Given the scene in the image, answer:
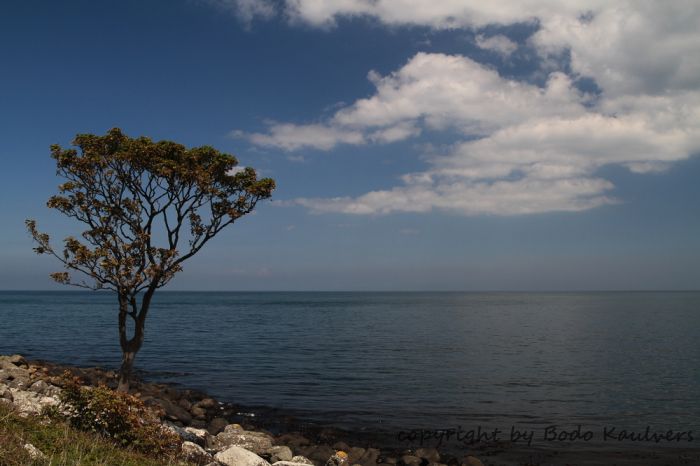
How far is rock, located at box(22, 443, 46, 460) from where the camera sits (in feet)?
32.8

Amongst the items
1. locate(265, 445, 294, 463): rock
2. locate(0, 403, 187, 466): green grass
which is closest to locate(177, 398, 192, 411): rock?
locate(265, 445, 294, 463): rock

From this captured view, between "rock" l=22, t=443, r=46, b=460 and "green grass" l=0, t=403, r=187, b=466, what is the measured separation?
101mm

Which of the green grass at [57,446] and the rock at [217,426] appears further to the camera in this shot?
the rock at [217,426]

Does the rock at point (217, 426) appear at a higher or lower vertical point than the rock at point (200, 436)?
lower

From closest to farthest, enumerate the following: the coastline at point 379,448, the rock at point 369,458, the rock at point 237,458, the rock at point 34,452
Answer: the rock at point 34,452, the rock at point 237,458, the rock at point 369,458, the coastline at point 379,448

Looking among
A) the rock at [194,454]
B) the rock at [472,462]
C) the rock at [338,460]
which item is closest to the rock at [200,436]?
the rock at [194,454]

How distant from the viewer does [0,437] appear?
33.8 feet

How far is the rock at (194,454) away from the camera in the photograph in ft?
47.3

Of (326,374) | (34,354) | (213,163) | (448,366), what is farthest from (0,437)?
(34,354)

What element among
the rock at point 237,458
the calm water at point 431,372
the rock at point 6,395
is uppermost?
the rock at point 6,395

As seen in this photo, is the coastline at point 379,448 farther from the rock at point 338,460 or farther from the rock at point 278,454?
the rock at point 278,454

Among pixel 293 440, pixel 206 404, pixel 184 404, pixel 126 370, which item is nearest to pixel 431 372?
pixel 206 404

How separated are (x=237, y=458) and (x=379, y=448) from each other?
8160mm

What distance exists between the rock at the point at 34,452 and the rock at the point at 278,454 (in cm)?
849
